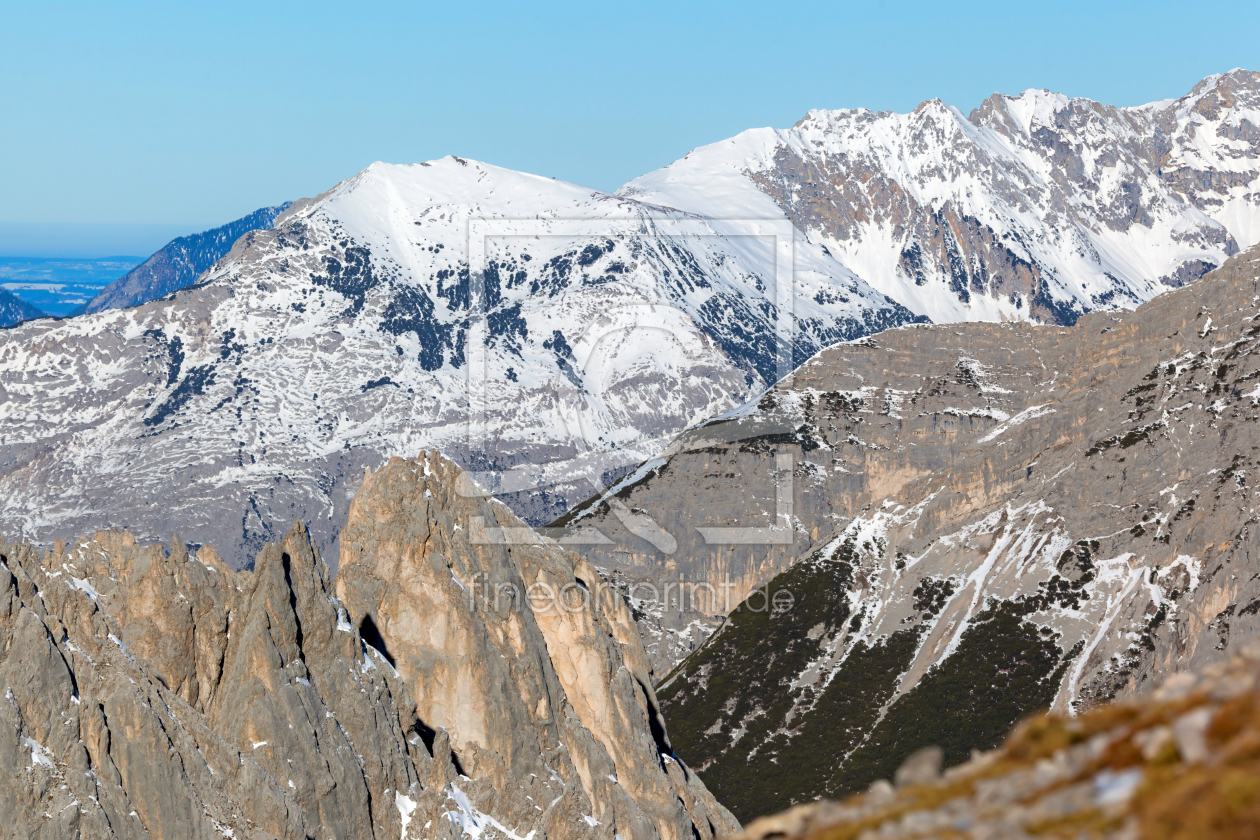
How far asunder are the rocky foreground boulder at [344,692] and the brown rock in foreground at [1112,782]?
5970cm

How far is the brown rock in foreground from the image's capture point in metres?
17.4

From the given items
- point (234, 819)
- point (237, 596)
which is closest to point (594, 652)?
point (237, 596)

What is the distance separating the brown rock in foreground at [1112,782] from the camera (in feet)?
57.2

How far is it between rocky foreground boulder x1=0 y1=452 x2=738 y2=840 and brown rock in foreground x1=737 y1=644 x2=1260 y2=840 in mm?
59702

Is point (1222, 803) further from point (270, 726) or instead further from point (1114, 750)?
point (270, 726)

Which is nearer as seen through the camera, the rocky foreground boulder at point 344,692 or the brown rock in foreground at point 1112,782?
the brown rock in foreground at point 1112,782

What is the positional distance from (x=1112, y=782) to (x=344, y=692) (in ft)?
A: 273

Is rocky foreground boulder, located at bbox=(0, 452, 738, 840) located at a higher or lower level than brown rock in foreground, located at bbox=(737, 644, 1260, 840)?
lower

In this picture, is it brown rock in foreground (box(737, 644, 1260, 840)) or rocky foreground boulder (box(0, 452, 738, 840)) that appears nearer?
brown rock in foreground (box(737, 644, 1260, 840))

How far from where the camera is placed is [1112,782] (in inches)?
769

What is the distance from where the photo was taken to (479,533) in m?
125

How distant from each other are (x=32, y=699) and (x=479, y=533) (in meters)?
54.0

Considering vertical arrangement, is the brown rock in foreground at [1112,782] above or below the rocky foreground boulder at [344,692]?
above

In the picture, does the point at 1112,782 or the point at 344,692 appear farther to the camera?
the point at 344,692
